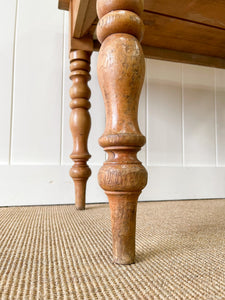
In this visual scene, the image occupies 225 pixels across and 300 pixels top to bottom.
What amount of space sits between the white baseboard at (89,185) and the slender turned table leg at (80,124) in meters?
0.19

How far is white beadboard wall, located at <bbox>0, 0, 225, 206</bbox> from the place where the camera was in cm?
93

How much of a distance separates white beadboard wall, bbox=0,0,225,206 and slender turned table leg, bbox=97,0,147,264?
65cm

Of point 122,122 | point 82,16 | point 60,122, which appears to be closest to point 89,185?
point 60,122

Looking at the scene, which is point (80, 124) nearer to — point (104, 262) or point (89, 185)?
point (89, 185)

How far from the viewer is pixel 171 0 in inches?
23.7

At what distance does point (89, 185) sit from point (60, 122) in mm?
258

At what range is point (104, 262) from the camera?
34cm

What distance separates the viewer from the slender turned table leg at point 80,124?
0.77 m

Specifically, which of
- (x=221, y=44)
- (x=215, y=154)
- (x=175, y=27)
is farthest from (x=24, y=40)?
(x=215, y=154)

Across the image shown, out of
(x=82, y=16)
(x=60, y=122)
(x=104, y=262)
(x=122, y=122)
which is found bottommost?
(x=104, y=262)

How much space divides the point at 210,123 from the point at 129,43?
→ 3.20 ft

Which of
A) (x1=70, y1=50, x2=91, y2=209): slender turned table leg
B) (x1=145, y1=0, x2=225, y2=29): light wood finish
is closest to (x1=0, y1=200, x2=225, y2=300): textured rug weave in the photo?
(x1=70, y1=50, x2=91, y2=209): slender turned table leg

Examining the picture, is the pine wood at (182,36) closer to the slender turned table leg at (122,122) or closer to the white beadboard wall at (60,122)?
the white beadboard wall at (60,122)

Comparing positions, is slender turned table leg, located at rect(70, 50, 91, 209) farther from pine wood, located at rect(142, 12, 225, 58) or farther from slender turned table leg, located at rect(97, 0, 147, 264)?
slender turned table leg, located at rect(97, 0, 147, 264)
